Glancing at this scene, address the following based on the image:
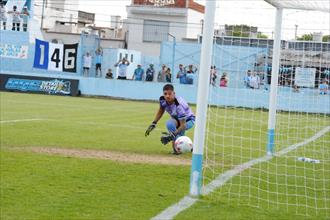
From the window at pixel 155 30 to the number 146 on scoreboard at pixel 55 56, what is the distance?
22453mm

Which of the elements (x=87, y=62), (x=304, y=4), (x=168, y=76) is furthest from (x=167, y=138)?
(x=87, y=62)

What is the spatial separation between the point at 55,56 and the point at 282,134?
21213 mm

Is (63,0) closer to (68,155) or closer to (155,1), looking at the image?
(155,1)

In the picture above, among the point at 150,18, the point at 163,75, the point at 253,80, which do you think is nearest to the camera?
the point at 253,80

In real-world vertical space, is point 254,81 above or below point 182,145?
above

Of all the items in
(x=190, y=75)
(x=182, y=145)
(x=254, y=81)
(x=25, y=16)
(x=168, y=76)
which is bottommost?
(x=182, y=145)

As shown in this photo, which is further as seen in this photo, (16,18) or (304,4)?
(16,18)

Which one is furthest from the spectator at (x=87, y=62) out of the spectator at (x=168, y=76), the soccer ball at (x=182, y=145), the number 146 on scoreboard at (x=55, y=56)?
the soccer ball at (x=182, y=145)

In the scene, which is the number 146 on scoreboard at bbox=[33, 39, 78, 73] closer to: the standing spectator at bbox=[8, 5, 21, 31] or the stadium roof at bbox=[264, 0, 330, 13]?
the standing spectator at bbox=[8, 5, 21, 31]

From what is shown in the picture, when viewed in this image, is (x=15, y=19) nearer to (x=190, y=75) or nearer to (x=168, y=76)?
(x=168, y=76)

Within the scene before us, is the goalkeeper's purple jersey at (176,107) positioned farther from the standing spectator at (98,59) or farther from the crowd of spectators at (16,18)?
the crowd of spectators at (16,18)

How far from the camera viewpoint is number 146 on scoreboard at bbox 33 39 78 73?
3691cm

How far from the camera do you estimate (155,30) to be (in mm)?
60188

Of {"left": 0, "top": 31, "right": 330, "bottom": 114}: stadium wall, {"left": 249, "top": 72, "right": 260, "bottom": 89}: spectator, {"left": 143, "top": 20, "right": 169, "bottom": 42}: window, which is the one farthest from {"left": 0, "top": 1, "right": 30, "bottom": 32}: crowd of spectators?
{"left": 249, "top": 72, "right": 260, "bottom": 89}: spectator
